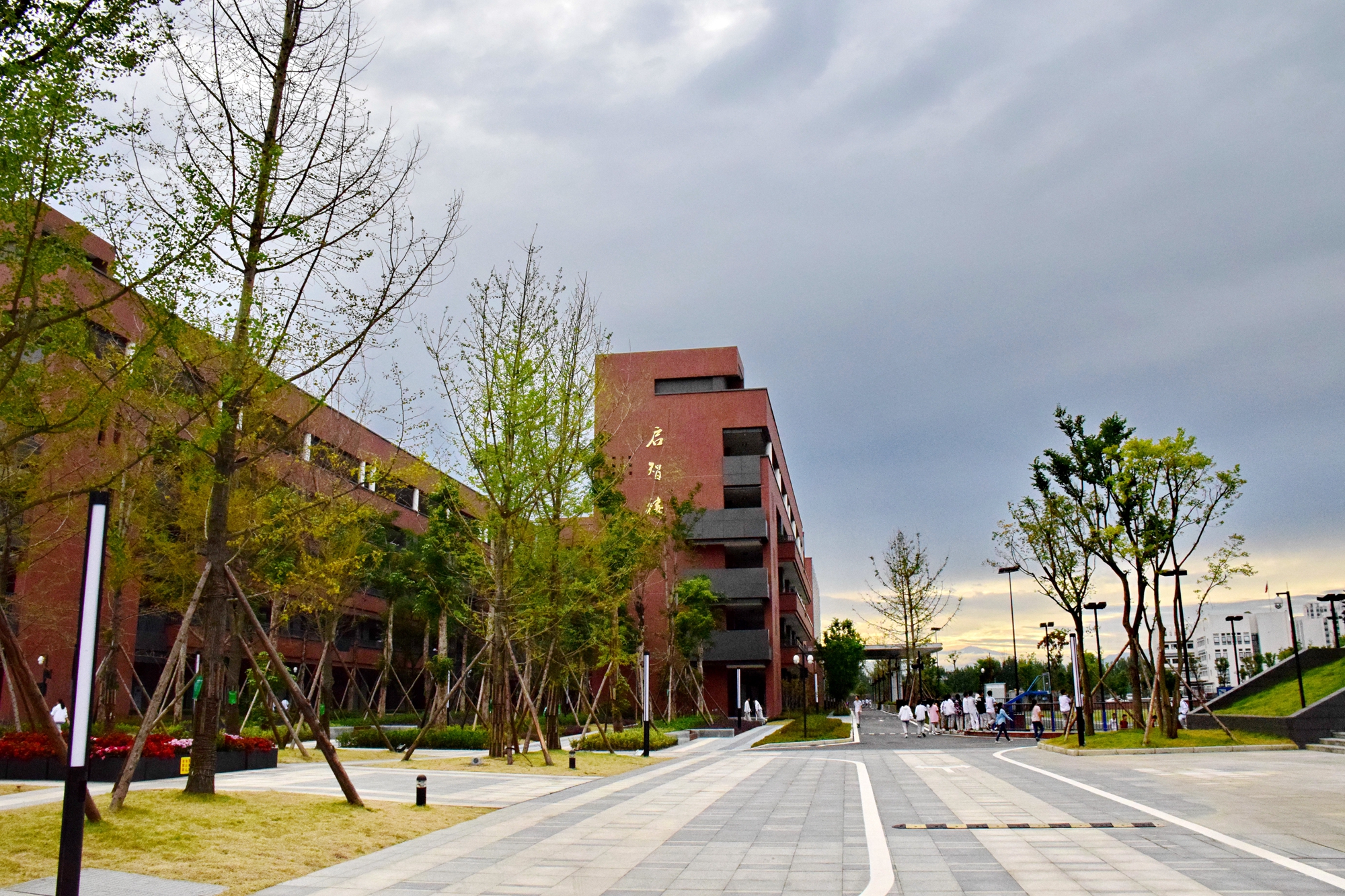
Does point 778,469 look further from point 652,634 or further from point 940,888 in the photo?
point 940,888

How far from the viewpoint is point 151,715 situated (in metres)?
12.0

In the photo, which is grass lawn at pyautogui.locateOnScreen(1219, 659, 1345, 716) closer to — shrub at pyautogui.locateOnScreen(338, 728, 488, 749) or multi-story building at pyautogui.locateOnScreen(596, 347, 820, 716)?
shrub at pyautogui.locateOnScreen(338, 728, 488, 749)

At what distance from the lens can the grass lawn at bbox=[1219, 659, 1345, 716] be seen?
92.2ft

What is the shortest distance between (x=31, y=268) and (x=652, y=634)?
44.5m

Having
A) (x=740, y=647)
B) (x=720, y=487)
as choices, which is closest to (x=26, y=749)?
(x=740, y=647)

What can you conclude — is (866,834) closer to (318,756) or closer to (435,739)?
(318,756)

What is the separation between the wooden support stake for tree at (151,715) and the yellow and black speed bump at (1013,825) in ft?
27.2

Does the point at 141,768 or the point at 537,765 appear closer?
the point at 141,768

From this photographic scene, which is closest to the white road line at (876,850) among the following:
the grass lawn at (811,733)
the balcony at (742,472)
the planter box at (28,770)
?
the planter box at (28,770)

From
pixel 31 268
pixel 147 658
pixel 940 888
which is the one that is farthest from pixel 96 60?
pixel 147 658

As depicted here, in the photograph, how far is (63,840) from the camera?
238 inches

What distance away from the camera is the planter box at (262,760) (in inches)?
760

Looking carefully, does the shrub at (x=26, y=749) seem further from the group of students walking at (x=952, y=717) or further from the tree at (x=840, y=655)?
the tree at (x=840, y=655)

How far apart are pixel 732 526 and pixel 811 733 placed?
621 inches
